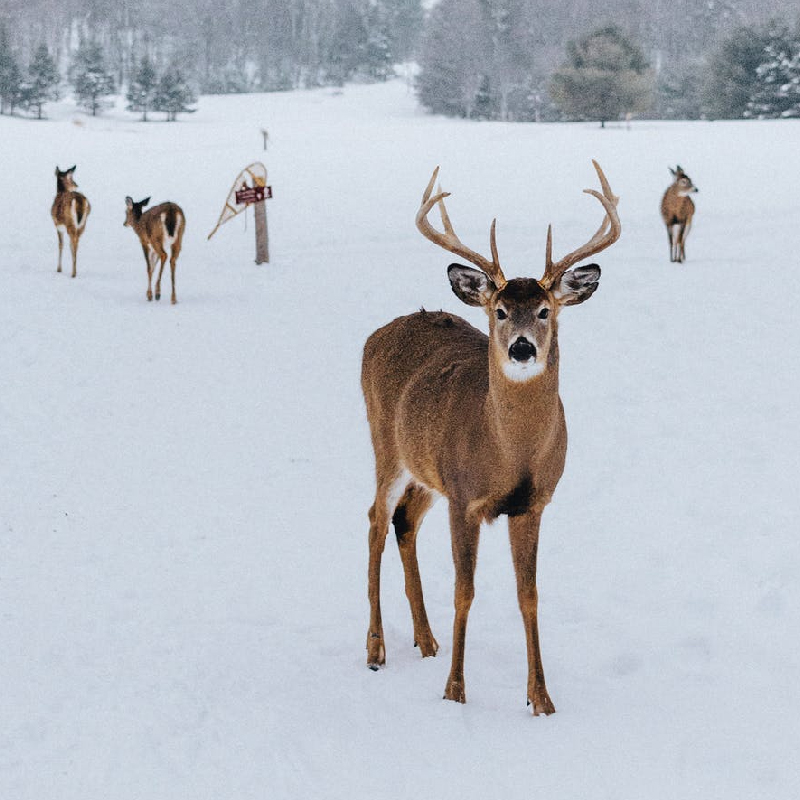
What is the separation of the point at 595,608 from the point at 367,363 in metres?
1.75

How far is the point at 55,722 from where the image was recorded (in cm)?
495

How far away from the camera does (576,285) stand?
4.70 m

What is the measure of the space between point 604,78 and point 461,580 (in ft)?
159

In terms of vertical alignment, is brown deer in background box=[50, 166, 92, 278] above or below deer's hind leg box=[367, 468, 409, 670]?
above

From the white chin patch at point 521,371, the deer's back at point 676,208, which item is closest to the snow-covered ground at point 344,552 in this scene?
the deer's back at point 676,208

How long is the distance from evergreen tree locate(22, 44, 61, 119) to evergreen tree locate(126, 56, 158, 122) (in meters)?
4.43

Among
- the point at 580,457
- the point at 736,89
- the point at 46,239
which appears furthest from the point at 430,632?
the point at 736,89

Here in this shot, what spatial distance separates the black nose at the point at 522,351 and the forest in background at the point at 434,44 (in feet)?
160

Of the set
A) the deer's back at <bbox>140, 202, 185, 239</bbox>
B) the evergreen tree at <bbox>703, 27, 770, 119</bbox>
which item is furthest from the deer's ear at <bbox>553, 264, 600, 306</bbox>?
the evergreen tree at <bbox>703, 27, 770, 119</bbox>

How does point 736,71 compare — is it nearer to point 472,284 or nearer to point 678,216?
point 678,216

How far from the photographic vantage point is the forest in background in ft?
196

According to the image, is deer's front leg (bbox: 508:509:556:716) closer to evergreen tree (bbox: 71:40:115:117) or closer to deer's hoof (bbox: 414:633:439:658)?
deer's hoof (bbox: 414:633:439:658)

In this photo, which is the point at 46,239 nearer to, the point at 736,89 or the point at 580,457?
the point at 580,457

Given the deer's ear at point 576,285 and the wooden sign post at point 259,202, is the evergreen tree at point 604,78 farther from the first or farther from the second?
the deer's ear at point 576,285
